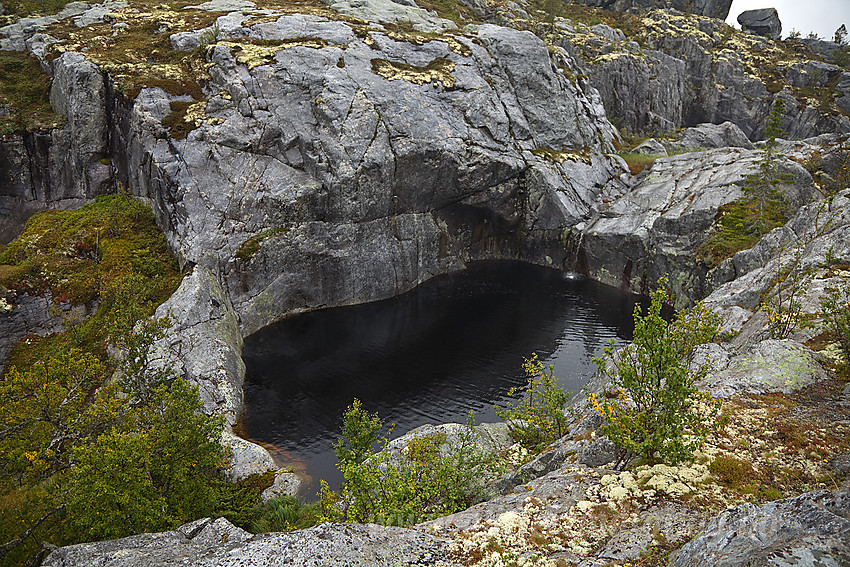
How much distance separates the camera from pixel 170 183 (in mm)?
44406

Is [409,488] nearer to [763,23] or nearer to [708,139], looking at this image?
[708,139]

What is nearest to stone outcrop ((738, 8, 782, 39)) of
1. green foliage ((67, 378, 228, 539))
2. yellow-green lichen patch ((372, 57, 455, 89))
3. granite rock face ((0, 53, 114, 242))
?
yellow-green lichen patch ((372, 57, 455, 89))

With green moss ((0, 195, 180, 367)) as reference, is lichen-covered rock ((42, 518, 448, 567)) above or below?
above

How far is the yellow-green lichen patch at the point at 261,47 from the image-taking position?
50719 millimetres

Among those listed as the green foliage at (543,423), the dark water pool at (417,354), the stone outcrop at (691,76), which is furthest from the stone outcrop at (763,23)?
the green foliage at (543,423)

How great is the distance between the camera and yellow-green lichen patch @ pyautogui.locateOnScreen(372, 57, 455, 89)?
5447 cm

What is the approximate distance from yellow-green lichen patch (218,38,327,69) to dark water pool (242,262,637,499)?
2739cm

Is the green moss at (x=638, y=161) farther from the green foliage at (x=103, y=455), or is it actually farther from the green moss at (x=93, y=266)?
the green foliage at (x=103, y=455)

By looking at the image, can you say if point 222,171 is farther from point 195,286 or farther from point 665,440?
point 665,440

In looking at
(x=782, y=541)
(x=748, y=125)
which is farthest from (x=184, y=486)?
(x=748, y=125)

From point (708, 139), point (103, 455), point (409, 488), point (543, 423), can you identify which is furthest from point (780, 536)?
point (708, 139)

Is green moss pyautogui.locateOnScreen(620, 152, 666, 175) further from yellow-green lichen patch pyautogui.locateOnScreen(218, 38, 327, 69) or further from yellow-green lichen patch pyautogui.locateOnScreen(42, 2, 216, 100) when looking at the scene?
yellow-green lichen patch pyautogui.locateOnScreen(42, 2, 216, 100)

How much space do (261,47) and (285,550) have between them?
5552cm

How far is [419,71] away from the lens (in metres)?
56.9
